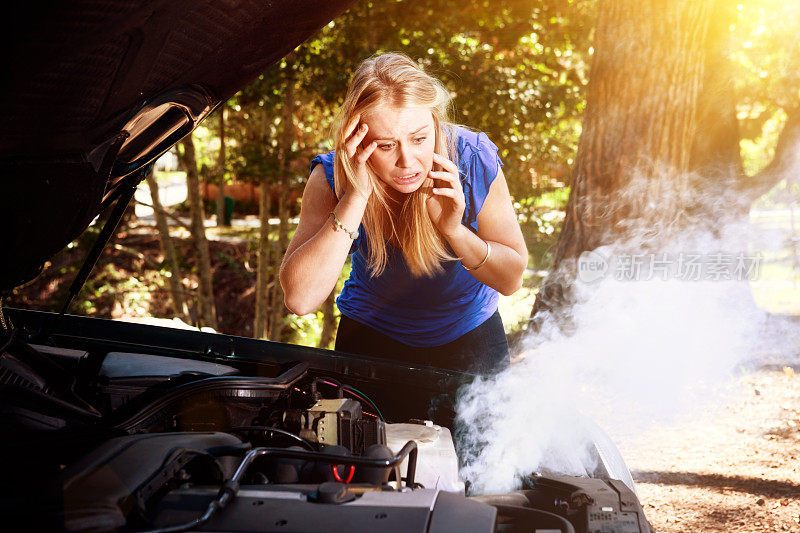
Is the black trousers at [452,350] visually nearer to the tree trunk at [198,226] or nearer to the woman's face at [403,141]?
the woman's face at [403,141]

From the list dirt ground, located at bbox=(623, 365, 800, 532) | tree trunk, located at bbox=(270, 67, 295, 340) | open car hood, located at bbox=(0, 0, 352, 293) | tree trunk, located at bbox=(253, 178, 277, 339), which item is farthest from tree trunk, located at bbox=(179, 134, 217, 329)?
open car hood, located at bbox=(0, 0, 352, 293)

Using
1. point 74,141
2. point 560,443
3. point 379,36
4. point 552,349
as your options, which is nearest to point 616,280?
point 552,349

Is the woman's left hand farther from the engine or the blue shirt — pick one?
the engine

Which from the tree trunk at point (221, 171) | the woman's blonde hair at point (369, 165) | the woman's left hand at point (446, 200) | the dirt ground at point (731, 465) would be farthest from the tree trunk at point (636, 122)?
the tree trunk at point (221, 171)

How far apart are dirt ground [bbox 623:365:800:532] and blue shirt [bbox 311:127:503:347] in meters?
1.65

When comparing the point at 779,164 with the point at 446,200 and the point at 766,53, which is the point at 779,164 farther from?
the point at 446,200

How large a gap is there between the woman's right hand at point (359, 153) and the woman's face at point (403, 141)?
30 millimetres

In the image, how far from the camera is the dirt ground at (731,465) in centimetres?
357

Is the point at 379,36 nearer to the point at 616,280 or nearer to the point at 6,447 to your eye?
the point at 616,280

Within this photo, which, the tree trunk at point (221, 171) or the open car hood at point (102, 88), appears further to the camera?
the tree trunk at point (221, 171)

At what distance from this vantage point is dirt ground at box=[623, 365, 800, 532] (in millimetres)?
3570

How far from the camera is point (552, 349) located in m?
4.54

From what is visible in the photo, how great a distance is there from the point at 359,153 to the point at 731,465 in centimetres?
325
